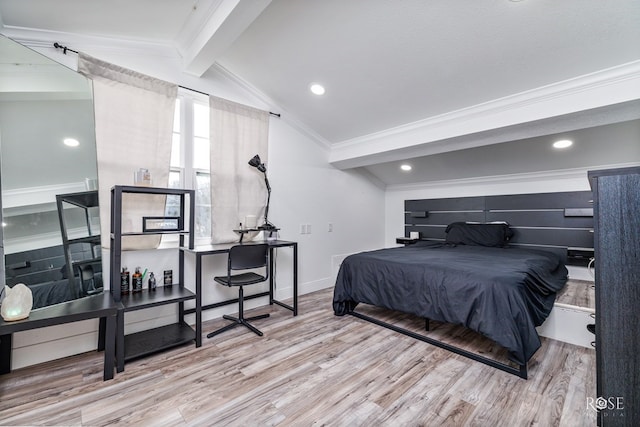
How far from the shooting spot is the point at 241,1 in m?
1.85

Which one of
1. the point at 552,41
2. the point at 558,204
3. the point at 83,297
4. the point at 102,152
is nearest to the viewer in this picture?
the point at 552,41

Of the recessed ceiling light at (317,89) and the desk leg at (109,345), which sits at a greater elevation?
the recessed ceiling light at (317,89)

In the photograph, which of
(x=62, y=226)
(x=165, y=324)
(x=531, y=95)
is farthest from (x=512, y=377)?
(x=62, y=226)

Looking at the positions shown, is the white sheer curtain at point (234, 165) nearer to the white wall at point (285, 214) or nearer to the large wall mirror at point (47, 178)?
the white wall at point (285, 214)

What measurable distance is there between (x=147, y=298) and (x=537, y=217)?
489 cm

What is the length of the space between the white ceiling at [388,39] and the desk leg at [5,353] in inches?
88.8

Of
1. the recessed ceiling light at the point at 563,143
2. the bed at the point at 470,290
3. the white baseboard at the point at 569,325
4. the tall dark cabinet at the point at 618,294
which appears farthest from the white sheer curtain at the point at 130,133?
the recessed ceiling light at the point at 563,143

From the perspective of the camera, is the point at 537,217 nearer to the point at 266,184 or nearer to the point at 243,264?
the point at 266,184

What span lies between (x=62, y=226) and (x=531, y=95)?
3994 millimetres

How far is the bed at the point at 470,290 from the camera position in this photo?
198 centimetres

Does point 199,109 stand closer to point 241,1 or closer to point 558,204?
point 241,1

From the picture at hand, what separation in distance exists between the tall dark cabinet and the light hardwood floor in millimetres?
853

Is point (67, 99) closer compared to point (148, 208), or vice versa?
point (67, 99)

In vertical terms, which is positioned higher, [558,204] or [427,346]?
[558,204]
